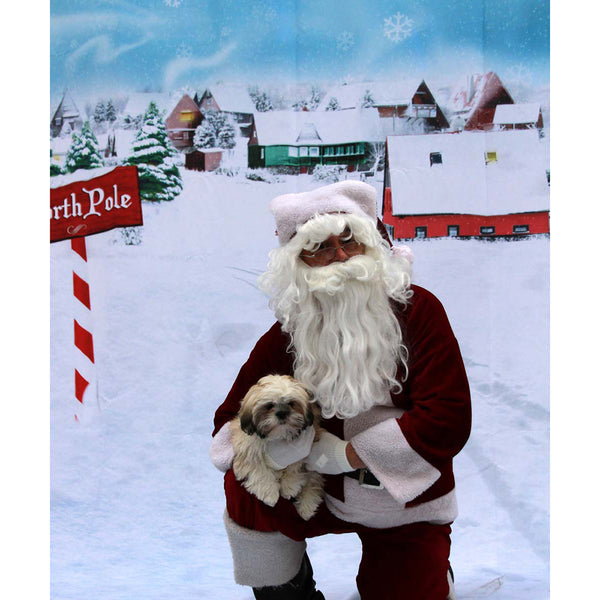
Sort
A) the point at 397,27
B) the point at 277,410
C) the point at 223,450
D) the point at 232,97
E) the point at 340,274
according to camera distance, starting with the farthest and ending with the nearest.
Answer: the point at 232,97, the point at 397,27, the point at 223,450, the point at 340,274, the point at 277,410

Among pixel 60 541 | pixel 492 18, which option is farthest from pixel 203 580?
pixel 492 18

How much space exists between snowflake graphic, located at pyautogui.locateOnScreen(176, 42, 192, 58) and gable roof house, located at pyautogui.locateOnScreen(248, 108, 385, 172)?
1.44 feet

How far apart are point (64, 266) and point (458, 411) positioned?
2.11m

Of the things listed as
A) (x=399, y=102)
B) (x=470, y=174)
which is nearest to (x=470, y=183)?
(x=470, y=174)

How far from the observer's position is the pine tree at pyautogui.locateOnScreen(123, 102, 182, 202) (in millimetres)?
3561

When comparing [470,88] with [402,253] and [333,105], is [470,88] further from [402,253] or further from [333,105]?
[402,253]

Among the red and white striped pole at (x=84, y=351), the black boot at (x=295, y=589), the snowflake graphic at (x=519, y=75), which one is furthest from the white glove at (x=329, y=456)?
the snowflake graphic at (x=519, y=75)

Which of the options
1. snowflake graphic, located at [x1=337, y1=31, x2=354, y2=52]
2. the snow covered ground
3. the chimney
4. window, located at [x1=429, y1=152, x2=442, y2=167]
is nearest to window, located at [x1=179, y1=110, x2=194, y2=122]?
the snow covered ground

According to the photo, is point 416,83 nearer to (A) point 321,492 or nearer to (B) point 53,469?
(A) point 321,492

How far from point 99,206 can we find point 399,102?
1437 mm

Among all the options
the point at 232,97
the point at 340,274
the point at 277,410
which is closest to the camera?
the point at 277,410

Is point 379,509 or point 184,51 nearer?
point 379,509

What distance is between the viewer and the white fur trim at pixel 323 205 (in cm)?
228

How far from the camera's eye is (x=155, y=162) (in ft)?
11.7
